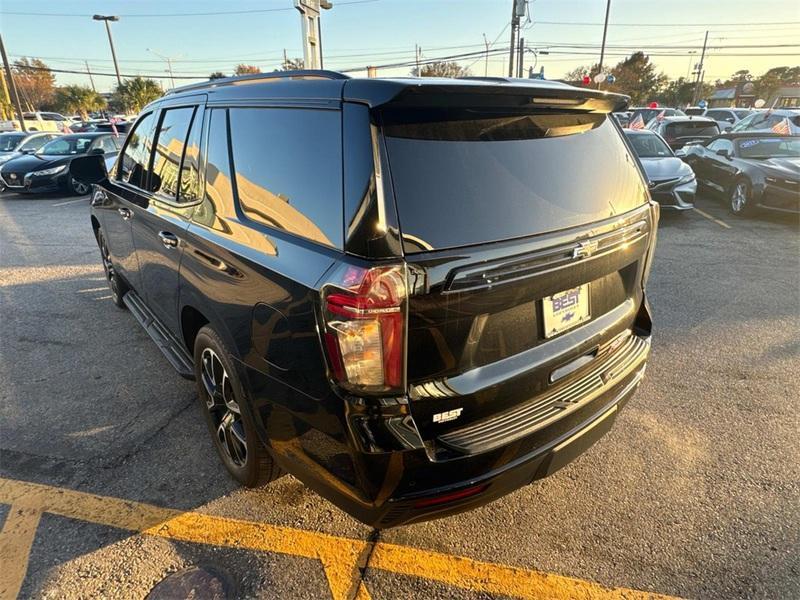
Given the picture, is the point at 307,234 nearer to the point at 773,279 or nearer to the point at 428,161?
the point at 428,161

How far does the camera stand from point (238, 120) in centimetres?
226

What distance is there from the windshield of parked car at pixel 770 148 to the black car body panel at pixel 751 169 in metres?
0.02

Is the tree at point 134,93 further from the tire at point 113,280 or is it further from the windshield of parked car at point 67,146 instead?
the tire at point 113,280

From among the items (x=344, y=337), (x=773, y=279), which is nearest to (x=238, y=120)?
(x=344, y=337)

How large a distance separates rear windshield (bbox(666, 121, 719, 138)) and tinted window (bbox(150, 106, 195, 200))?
47.5 ft

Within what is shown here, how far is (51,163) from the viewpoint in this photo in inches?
490

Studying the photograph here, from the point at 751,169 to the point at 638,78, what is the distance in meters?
59.2

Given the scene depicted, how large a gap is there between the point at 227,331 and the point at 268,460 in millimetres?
663

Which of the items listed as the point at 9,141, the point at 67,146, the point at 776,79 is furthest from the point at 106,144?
the point at 776,79

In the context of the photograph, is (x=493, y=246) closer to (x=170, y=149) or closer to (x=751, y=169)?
(x=170, y=149)

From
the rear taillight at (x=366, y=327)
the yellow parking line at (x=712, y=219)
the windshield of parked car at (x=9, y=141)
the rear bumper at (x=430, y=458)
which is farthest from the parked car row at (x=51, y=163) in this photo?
Answer: the yellow parking line at (x=712, y=219)

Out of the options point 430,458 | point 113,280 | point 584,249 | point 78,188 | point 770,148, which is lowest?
point 78,188

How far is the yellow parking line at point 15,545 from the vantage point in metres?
2.04

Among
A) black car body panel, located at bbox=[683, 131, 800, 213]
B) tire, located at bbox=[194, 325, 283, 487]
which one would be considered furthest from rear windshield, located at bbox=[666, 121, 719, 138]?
tire, located at bbox=[194, 325, 283, 487]
